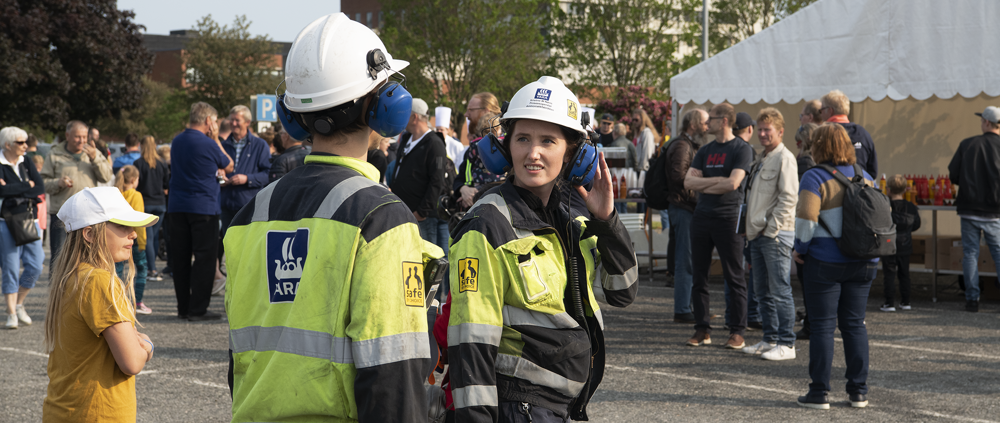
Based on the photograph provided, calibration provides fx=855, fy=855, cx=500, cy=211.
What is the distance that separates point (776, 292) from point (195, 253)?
5565 millimetres

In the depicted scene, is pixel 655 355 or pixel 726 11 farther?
pixel 726 11

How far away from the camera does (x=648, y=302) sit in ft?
33.0

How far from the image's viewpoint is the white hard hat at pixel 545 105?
9.00 ft

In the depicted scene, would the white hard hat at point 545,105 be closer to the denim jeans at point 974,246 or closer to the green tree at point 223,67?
the denim jeans at point 974,246

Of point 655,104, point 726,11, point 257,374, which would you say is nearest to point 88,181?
point 257,374

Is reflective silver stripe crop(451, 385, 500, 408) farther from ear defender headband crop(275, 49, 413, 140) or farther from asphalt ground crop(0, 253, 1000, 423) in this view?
asphalt ground crop(0, 253, 1000, 423)

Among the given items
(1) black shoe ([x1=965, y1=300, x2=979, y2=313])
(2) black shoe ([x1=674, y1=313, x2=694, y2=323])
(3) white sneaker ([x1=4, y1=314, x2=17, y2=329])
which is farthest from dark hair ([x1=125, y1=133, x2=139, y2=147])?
(1) black shoe ([x1=965, y1=300, x2=979, y2=313])

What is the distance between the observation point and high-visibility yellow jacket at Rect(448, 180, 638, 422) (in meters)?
2.45

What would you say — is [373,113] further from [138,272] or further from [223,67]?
[223,67]

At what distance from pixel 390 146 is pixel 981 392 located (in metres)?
7.30

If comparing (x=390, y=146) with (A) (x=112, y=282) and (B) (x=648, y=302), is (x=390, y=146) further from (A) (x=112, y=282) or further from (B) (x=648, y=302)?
A: (A) (x=112, y=282)

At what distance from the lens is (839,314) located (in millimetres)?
5621

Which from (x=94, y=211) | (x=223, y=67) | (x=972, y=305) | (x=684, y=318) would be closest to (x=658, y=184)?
(x=684, y=318)

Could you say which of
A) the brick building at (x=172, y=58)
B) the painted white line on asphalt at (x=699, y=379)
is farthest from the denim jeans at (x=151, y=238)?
the brick building at (x=172, y=58)
